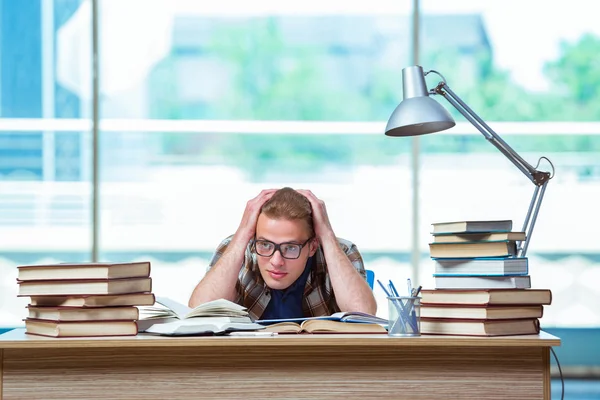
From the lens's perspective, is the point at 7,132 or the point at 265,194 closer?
the point at 265,194

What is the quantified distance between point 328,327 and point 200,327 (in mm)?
292

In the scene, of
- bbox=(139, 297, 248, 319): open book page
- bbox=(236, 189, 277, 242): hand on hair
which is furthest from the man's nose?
bbox=(139, 297, 248, 319): open book page

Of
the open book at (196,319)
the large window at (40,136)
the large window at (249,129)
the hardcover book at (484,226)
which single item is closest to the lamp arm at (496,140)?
the hardcover book at (484,226)

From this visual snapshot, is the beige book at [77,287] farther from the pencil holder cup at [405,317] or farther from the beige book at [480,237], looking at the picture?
the beige book at [480,237]

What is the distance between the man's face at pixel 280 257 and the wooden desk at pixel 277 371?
0.62m

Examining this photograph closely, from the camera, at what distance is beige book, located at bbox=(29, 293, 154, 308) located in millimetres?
1946

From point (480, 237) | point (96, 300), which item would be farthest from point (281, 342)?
point (480, 237)

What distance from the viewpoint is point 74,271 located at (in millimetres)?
1966

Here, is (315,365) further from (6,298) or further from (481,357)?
(6,298)

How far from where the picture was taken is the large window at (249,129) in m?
4.96

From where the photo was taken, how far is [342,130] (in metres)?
5.01

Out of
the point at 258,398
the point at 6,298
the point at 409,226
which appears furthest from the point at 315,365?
the point at 6,298

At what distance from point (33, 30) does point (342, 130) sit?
5.96 feet

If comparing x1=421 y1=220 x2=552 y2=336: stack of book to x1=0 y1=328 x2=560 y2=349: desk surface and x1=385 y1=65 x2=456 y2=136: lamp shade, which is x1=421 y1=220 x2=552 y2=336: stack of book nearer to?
x1=0 y1=328 x2=560 y2=349: desk surface
